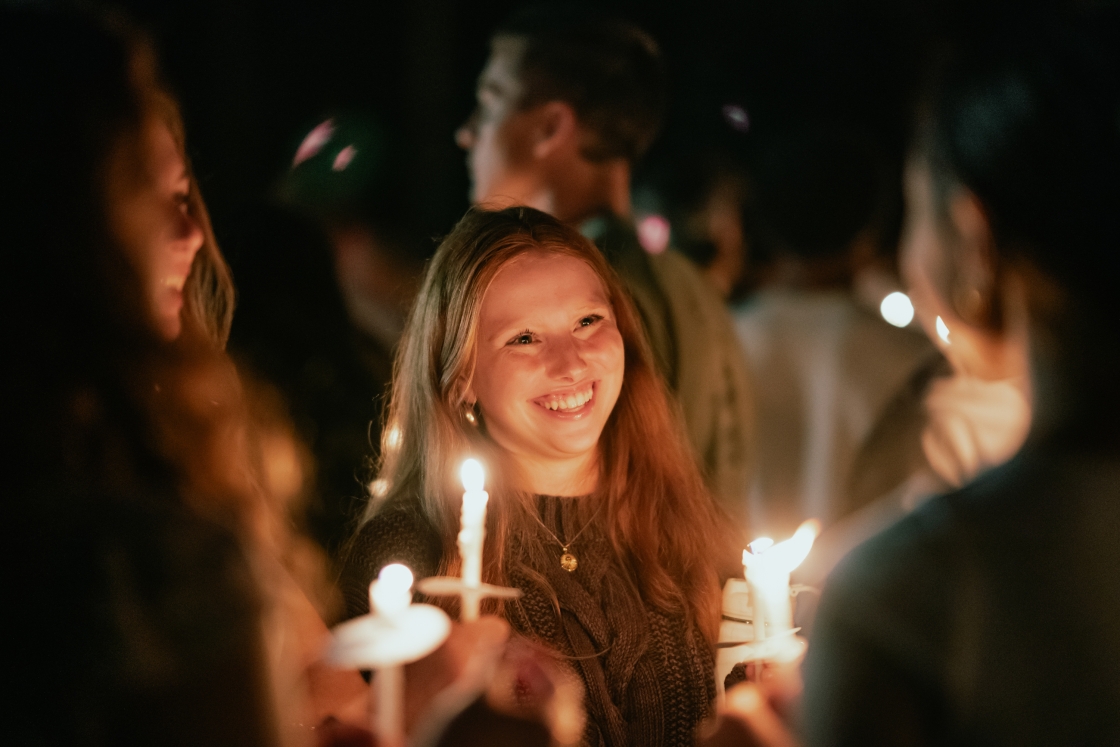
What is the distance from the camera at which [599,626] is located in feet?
6.91

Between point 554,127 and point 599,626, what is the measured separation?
4.77ft

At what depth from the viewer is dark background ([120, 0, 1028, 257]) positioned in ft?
17.9

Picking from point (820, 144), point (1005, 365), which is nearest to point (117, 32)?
point (1005, 365)

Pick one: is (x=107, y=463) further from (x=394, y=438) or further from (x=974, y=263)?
(x=394, y=438)

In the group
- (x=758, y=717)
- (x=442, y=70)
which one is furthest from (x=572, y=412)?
(x=442, y=70)

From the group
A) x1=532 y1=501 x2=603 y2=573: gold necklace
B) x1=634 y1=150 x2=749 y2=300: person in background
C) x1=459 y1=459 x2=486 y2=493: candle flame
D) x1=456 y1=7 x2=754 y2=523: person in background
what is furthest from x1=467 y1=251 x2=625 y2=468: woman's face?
x1=634 y1=150 x2=749 y2=300: person in background

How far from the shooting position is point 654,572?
88.9 inches

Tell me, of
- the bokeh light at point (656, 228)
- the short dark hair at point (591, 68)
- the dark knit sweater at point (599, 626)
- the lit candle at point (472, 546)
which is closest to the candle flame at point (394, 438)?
the dark knit sweater at point (599, 626)

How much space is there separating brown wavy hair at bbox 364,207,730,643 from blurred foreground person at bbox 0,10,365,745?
38.5 inches

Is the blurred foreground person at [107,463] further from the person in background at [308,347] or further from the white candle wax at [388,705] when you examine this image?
the person in background at [308,347]

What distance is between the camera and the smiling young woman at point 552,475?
2.12 m

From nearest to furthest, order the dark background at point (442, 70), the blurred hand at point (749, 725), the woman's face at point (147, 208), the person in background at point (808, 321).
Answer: the woman's face at point (147, 208)
the blurred hand at point (749, 725)
the person in background at point (808, 321)
the dark background at point (442, 70)

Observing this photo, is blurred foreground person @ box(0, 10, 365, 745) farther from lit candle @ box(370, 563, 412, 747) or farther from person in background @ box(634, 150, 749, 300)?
person in background @ box(634, 150, 749, 300)

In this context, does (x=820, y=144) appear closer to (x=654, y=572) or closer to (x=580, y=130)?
(x=580, y=130)
